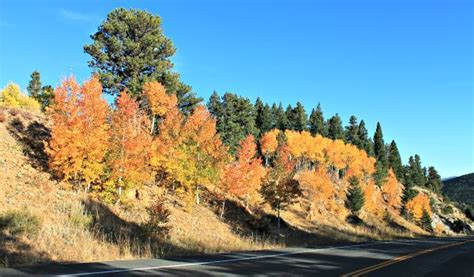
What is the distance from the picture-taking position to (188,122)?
1506 inches

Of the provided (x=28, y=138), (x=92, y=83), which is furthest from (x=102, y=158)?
(x=28, y=138)

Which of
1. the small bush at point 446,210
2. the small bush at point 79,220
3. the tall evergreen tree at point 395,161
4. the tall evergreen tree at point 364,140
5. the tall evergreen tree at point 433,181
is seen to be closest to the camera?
the small bush at point 79,220

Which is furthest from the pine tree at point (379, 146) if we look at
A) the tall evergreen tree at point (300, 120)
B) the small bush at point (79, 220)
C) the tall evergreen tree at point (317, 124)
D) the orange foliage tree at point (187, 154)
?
the small bush at point (79, 220)

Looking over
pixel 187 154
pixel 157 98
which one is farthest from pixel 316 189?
pixel 187 154

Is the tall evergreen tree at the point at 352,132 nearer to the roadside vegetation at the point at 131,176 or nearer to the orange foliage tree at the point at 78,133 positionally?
the roadside vegetation at the point at 131,176

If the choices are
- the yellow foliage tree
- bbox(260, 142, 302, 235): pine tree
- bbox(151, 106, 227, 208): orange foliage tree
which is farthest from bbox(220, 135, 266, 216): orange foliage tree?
the yellow foliage tree

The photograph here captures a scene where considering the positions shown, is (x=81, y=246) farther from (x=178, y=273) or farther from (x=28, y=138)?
(x=28, y=138)

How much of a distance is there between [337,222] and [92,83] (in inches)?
1929

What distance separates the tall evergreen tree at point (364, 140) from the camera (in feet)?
408

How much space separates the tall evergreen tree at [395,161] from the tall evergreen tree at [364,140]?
53.5 ft

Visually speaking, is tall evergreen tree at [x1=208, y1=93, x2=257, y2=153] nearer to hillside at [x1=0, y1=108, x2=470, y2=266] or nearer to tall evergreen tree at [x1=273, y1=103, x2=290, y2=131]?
tall evergreen tree at [x1=273, y1=103, x2=290, y2=131]

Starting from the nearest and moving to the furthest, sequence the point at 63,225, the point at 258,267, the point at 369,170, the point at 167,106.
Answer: the point at 258,267 → the point at 63,225 → the point at 167,106 → the point at 369,170

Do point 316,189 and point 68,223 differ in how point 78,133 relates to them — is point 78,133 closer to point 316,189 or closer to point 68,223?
point 68,223

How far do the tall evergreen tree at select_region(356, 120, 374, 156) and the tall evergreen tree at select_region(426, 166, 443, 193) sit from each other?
47.6 metres
